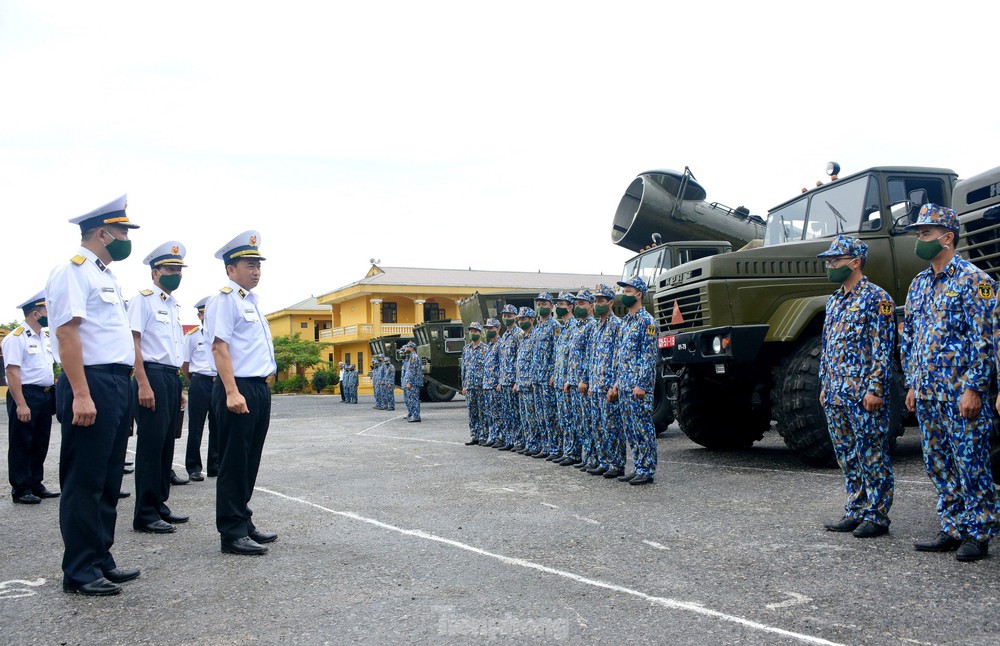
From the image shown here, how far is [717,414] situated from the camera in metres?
9.24

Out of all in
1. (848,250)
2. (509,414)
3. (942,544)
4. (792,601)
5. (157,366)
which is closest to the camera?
(792,601)

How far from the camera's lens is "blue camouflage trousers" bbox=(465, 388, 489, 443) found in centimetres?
1159

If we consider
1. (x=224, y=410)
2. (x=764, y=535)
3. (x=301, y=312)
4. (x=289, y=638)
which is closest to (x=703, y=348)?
(x=764, y=535)

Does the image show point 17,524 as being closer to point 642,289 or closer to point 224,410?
point 224,410

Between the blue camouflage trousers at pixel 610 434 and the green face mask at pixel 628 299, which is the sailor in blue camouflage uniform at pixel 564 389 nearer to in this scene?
the blue camouflage trousers at pixel 610 434

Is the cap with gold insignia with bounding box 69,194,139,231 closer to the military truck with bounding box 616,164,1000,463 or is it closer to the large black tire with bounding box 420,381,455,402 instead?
the military truck with bounding box 616,164,1000,463

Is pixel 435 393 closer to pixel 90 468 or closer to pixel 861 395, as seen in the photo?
pixel 861 395

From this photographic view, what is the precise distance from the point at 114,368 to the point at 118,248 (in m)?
0.67

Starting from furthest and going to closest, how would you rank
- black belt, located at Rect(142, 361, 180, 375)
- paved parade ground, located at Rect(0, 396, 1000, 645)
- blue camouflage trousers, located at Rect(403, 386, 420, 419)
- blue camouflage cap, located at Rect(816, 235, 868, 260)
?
blue camouflage trousers, located at Rect(403, 386, 420, 419) < black belt, located at Rect(142, 361, 180, 375) < blue camouflage cap, located at Rect(816, 235, 868, 260) < paved parade ground, located at Rect(0, 396, 1000, 645)

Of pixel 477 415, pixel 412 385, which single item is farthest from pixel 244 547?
pixel 412 385

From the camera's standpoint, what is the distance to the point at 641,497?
6348 mm

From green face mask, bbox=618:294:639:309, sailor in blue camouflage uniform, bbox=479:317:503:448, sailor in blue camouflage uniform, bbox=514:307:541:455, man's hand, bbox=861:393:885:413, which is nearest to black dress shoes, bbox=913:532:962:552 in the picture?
man's hand, bbox=861:393:885:413

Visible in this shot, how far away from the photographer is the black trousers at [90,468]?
3.95 meters

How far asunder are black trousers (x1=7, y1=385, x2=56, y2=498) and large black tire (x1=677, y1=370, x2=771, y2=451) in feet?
20.4
